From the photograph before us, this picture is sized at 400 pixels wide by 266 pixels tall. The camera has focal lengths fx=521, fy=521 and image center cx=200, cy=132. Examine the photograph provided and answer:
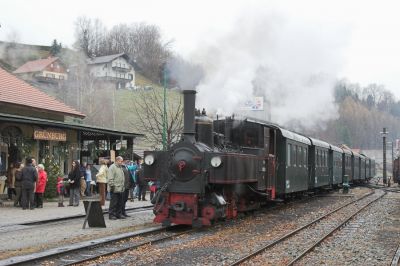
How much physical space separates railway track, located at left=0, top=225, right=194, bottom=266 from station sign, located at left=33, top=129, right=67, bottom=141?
381 inches

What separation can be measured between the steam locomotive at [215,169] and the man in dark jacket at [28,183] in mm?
5051

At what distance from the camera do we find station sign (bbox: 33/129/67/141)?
19.7 metres

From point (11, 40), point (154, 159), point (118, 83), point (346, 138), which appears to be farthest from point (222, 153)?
point (346, 138)

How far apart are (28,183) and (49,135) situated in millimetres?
5203

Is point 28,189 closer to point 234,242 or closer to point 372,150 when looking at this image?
point 234,242

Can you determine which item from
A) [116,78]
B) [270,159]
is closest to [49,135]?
[270,159]

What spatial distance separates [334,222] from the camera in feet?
45.1

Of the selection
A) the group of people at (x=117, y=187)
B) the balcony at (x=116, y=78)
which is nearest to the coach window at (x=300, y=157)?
the group of people at (x=117, y=187)

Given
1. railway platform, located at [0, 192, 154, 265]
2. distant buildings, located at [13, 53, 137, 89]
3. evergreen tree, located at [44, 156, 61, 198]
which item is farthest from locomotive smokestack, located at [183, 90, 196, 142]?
distant buildings, located at [13, 53, 137, 89]

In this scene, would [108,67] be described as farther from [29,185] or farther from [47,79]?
[29,185]

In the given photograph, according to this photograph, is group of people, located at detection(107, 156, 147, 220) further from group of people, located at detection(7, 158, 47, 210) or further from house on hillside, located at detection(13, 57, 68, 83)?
house on hillside, located at detection(13, 57, 68, 83)

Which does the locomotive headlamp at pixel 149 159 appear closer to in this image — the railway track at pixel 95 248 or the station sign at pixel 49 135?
the railway track at pixel 95 248

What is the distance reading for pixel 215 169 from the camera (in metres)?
11.4

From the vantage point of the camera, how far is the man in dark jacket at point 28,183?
15523 millimetres
